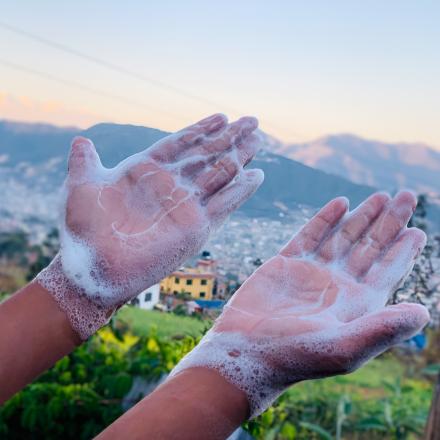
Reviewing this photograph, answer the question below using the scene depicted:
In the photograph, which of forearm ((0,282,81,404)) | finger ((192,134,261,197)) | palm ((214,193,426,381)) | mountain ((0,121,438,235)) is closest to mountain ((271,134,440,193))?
mountain ((0,121,438,235))

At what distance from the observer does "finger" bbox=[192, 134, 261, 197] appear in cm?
121

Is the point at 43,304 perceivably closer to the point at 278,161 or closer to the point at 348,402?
the point at 278,161

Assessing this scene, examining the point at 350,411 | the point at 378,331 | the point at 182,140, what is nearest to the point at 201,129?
the point at 182,140

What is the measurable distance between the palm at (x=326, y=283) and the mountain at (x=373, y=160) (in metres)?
0.48

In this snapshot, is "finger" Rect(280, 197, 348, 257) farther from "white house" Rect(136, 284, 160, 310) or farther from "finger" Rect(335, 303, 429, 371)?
"white house" Rect(136, 284, 160, 310)

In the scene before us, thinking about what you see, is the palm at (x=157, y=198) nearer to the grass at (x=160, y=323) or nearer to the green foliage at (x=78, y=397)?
the grass at (x=160, y=323)

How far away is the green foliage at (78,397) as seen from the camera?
181 cm

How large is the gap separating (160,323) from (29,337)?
93cm

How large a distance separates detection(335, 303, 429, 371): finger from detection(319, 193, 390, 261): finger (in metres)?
0.18

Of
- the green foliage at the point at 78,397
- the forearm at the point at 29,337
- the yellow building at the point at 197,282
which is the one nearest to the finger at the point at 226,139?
the yellow building at the point at 197,282

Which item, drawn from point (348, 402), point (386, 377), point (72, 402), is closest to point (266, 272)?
point (72, 402)

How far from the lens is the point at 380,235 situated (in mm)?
1084

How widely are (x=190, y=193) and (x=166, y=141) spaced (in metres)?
0.11

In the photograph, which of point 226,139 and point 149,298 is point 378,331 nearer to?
point 226,139
